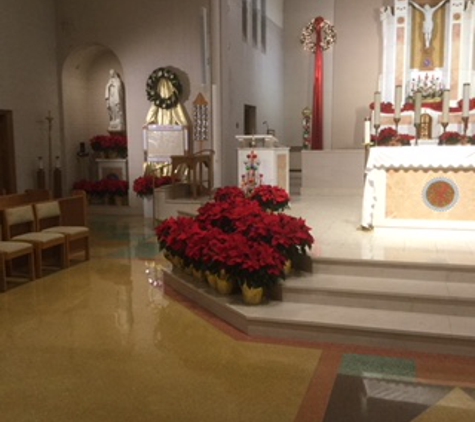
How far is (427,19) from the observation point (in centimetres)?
1204

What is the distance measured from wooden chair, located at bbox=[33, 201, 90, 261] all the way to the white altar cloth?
3.39 m

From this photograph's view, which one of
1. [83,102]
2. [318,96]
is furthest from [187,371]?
[318,96]

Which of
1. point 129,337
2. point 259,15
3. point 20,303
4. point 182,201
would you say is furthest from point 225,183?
point 129,337

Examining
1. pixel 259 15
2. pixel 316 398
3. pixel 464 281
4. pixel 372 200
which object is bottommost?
pixel 316 398

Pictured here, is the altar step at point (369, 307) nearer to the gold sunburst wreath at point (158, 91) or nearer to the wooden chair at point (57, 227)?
the wooden chair at point (57, 227)

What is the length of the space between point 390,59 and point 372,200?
23.3ft

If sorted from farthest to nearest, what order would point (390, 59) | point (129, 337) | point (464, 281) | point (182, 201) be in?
point (390, 59) < point (182, 201) < point (464, 281) < point (129, 337)

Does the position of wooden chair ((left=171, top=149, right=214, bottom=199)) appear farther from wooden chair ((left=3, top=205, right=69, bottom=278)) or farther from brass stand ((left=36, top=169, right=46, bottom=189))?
wooden chair ((left=3, top=205, right=69, bottom=278))

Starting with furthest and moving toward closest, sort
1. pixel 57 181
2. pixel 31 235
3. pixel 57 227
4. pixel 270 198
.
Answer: pixel 57 181 < pixel 270 198 < pixel 57 227 < pixel 31 235

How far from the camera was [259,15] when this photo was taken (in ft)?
39.2

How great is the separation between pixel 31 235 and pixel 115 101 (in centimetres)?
574

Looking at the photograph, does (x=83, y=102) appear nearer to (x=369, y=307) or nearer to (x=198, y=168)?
(x=198, y=168)

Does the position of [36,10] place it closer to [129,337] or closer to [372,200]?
[372,200]

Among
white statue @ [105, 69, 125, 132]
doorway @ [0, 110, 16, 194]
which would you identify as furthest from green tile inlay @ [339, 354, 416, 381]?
white statue @ [105, 69, 125, 132]
